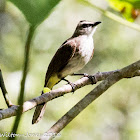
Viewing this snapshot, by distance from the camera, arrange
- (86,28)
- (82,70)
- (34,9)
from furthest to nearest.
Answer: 1. (82,70)
2. (86,28)
3. (34,9)

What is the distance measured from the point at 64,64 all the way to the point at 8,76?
1.08 meters

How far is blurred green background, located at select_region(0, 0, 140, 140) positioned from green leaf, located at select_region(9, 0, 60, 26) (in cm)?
331

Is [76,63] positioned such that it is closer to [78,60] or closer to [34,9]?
[78,60]

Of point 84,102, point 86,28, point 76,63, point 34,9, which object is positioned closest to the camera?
point 34,9

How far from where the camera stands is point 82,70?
4.88 metres

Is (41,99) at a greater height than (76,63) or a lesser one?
greater

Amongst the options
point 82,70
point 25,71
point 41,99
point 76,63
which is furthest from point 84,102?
point 82,70

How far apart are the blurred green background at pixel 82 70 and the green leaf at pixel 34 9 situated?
10.8 feet

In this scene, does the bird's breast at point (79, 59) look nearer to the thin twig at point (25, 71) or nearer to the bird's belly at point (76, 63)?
the bird's belly at point (76, 63)

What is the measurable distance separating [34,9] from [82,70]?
167 inches

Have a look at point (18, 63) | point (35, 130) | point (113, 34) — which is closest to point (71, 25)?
point (113, 34)

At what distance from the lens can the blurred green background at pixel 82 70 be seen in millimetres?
4227

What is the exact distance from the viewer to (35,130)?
412 cm

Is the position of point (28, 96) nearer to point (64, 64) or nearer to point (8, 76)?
point (8, 76)
